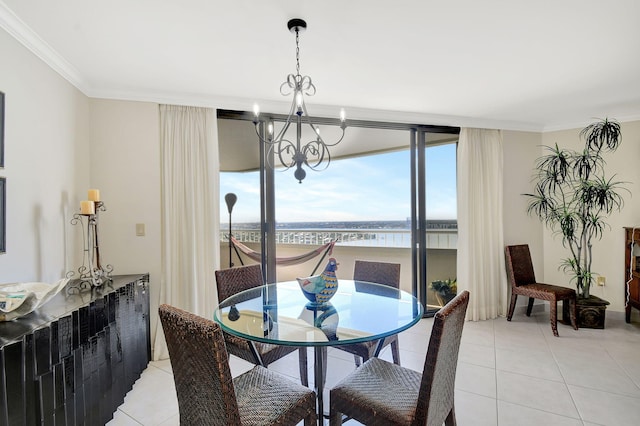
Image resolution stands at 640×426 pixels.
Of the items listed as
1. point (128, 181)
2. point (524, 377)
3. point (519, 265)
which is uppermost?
point (128, 181)

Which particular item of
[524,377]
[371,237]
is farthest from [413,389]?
[371,237]

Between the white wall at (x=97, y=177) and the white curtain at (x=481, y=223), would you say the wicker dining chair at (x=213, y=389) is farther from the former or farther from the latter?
the white curtain at (x=481, y=223)

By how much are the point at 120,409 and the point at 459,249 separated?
351 centimetres

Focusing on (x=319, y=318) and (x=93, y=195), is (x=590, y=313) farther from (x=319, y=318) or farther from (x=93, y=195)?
(x=93, y=195)

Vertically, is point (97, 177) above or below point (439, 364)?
above

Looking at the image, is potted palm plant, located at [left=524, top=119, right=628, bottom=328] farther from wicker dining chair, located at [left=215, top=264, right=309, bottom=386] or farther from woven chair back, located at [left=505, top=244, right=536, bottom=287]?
wicker dining chair, located at [left=215, top=264, right=309, bottom=386]

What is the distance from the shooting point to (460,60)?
2.23 m

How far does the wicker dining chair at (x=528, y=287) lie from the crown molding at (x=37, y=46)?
14.6 feet

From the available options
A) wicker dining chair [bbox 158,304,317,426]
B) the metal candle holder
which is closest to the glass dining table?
wicker dining chair [bbox 158,304,317,426]

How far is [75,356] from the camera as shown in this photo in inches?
64.6

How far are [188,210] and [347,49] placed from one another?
190 centimetres

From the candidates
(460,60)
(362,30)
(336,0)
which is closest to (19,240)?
(336,0)

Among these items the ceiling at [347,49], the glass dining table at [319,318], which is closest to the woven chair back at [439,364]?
the glass dining table at [319,318]

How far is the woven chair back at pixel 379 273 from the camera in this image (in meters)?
2.58
